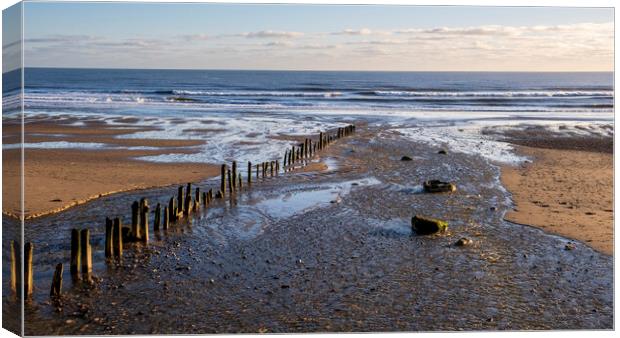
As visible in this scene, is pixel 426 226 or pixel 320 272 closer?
pixel 320 272

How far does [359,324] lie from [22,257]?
3.76 meters

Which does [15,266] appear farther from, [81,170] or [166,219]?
[81,170]

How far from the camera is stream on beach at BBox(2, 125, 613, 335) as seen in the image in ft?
25.3

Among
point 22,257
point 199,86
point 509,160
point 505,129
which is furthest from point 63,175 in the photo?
point 199,86

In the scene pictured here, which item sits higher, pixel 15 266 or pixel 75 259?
pixel 15 266

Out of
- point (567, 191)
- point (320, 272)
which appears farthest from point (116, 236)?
point (567, 191)

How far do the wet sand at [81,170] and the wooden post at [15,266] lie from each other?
0.39 meters

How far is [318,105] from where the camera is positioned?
45000 mm

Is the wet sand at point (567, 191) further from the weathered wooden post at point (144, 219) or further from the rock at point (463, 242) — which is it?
the weathered wooden post at point (144, 219)

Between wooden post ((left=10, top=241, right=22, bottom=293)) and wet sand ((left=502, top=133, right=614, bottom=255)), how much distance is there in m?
8.56

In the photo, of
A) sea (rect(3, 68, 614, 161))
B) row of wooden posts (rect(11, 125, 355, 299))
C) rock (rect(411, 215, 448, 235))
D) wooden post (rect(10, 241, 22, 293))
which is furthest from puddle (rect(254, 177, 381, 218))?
wooden post (rect(10, 241, 22, 293))

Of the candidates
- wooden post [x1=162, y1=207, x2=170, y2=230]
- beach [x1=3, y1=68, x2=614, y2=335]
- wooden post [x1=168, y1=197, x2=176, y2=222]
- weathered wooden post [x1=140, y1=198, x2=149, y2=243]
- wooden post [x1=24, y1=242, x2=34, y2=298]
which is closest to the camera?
wooden post [x1=24, y1=242, x2=34, y2=298]

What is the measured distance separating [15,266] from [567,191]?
39.0 ft

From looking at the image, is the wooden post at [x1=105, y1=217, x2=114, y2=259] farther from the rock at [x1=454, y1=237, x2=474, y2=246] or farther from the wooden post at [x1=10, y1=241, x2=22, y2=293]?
the rock at [x1=454, y1=237, x2=474, y2=246]
